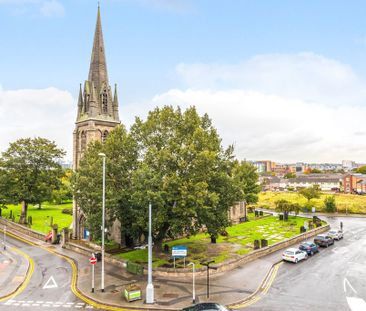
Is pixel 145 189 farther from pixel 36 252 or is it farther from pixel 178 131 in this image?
pixel 36 252

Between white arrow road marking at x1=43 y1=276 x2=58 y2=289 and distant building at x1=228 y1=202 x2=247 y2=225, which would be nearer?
white arrow road marking at x1=43 y1=276 x2=58 y2=289

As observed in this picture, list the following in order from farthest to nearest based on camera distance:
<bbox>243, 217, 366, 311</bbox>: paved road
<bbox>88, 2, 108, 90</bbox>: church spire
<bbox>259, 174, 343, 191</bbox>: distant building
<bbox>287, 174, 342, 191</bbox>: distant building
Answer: <bbox>259, 174, 343, 191</bbox>: distant building
<bbox>287, 174, 342, 191</bbox>: distant building
<bbox>88, 2, 108, 90</bbox>: church spire
<bbox>243, 217, 366, 311</bbox>: paved road

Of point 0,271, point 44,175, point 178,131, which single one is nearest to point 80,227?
point 0,271

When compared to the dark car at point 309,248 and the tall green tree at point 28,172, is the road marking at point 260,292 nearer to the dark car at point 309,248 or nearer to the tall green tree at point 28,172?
the dark car at point 309,248

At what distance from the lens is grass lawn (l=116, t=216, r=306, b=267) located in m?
29.2

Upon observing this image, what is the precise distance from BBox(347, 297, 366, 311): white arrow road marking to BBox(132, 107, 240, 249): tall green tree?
11009 millimetres

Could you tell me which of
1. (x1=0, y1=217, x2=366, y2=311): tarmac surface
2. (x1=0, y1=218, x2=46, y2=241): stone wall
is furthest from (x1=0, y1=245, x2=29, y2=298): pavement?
(x1=0, y1=218, x2=46, y2=241): stone wall

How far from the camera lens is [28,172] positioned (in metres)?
50.6

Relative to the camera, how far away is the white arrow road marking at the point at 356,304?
1802 cm

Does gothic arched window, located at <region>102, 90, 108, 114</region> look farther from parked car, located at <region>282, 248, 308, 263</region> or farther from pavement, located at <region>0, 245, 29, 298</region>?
parked car, located at <region>282, 248, 308, 263</region>

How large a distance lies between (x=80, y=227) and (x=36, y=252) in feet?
22.3

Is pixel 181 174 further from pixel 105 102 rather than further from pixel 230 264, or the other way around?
pixel 105 102

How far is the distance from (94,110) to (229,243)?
81.3ft

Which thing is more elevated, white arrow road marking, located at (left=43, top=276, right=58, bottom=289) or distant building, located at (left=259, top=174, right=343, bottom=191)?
distant building, located at (left=259, top=174, right=343, bottom=191)
